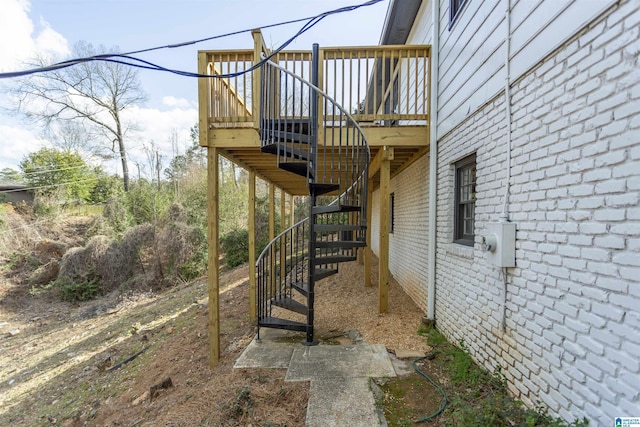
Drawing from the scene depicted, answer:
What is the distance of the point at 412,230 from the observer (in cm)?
494

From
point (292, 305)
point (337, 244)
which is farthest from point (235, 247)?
point (337, 244)

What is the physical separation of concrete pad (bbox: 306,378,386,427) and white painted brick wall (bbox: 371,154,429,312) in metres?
2.03

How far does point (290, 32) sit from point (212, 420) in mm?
4293

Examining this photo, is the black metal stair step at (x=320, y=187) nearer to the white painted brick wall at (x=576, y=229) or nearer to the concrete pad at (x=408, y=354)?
the white painted brick wall at (x=576, y=229)

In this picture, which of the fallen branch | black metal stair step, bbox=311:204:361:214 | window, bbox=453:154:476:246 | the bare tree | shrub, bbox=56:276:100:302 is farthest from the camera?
the bare tree

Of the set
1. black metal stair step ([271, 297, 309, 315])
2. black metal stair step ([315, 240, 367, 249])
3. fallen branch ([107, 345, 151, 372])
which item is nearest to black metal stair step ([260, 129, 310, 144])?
black metal stair step ([315, 240, 367, 249])

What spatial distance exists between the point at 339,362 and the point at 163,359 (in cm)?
296

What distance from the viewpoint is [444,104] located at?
11.5 ft

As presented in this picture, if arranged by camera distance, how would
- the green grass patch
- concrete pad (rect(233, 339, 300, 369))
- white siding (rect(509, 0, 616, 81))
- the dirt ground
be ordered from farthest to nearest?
concrete pad (rect(233, 339, 300, 369)) < the dirt ground < the green grass patch < white siding (rect(509, 0, 616, 81))

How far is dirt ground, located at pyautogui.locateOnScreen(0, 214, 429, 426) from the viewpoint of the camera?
244 centimetres

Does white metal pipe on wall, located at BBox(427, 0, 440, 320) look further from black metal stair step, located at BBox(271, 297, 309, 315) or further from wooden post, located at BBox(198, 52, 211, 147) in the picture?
wooden post, located at BBox(198, 52, 211, 147)

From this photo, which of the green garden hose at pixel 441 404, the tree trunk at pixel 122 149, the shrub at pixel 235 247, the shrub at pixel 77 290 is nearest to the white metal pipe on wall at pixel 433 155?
the green garden hose at pixel 441 404

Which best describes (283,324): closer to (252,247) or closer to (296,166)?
(252,247)

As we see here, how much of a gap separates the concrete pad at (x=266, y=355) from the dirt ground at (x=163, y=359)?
0.45 feet
